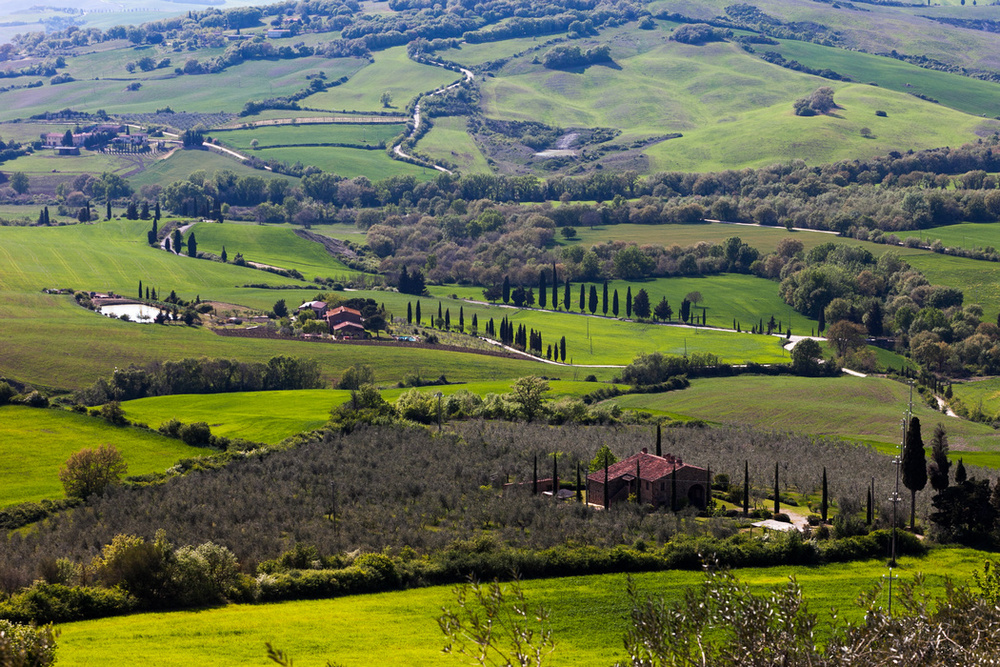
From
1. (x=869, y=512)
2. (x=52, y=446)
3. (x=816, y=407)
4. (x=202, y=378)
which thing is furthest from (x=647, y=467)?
(x=202, y=378)

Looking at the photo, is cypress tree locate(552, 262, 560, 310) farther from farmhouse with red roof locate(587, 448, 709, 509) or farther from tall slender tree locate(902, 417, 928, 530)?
tall slender tree locate(902, 417, 928, 530)

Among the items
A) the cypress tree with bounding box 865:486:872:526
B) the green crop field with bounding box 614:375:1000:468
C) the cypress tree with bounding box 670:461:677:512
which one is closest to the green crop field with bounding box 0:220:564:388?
the green crop field with bounding box 614:375:1000:468

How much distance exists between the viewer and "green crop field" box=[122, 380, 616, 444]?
10144 cm

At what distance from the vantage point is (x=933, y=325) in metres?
151

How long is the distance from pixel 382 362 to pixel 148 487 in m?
55.2

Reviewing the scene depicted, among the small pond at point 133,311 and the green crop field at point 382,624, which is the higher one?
the green crop field at point 382,624

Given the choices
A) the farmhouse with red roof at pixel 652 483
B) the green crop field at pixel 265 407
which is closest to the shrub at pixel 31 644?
the farmhouse with red roof at pixel 652 483

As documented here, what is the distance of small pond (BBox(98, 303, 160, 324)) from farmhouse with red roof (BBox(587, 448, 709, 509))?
87.5m

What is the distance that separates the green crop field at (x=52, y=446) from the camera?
273 ft

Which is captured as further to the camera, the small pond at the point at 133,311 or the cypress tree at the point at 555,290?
the cypress tree at the point at 555,290

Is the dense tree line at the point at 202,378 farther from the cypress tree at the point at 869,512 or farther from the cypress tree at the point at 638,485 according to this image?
the cypress tree at the point at 869,512

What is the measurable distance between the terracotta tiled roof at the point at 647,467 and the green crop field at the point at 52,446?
35297mm

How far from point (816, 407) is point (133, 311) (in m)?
94.7

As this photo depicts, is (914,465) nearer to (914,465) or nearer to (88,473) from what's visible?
(914,465)
